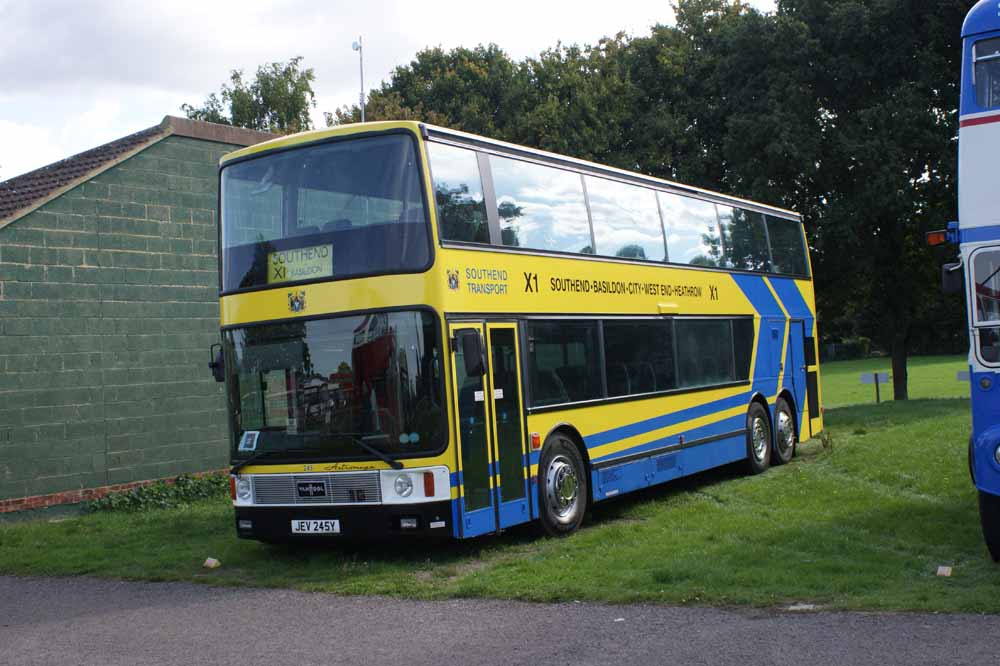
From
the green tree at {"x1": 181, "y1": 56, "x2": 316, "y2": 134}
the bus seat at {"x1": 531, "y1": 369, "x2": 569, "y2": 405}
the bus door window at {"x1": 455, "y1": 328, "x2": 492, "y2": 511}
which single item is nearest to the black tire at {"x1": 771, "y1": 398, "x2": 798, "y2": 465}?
the bus seat at {"x1": 531, "y1": 369, "x2": 569, "y2": 405}

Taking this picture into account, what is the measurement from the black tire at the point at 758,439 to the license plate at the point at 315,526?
8364mm

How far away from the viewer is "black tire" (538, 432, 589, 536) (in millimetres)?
11934

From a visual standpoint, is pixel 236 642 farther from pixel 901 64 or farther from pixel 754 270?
pixel 901 64

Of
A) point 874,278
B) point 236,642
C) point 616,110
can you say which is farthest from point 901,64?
point 236,642

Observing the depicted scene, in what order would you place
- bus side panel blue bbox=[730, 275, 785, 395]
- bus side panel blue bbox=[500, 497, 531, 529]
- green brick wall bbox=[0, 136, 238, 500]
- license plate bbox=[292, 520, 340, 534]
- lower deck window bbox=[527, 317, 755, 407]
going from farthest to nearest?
bus side panel blue bbox=[730, 275, 785, 395] → green brick wall bbox=[0, 136, 238, 500] → lower deck window bbox=[527, 317, 755, 407] → bus side panel blue bbox=[500, 497, 531, 529] → license plate bbox=[292, 520, 340, 534]

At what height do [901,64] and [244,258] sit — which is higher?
[901,64]

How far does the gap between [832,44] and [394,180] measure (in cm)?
2213

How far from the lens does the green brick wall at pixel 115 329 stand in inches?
588

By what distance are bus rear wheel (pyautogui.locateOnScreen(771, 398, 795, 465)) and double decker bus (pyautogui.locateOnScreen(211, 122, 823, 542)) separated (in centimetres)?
519

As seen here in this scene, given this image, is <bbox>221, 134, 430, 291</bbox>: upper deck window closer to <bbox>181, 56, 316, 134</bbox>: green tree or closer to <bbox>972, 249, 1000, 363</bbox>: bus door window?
<bbox>972, 249, 1000, 363</bbox>: bus door window

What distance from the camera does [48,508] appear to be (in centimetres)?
1505

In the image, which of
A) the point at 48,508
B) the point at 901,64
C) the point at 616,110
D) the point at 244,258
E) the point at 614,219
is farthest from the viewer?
the point at 616,110

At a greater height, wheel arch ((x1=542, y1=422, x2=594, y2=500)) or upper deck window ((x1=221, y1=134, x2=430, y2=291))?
upper deck window ((x1=221, y1=134, x2=430, y2=291))

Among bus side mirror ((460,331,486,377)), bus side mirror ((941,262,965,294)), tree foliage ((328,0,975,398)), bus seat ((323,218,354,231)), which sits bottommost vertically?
bus side mirror ((460,331,486,377))
